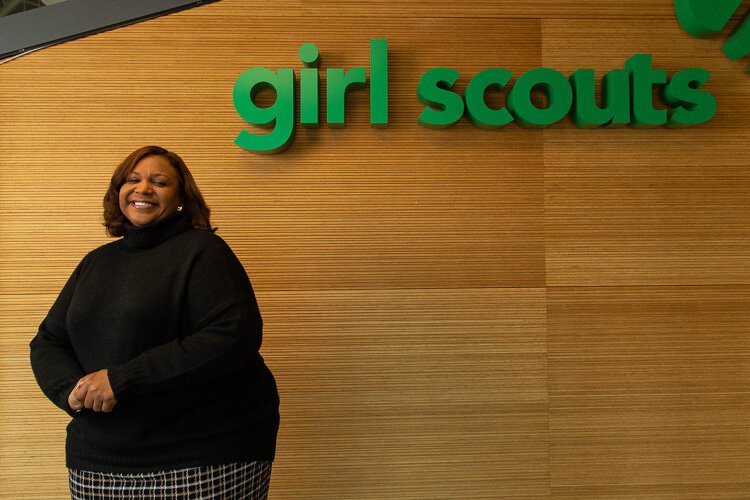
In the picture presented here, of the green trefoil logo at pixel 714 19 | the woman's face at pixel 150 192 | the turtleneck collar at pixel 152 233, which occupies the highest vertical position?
the green trefoil logo at pixel 714 19

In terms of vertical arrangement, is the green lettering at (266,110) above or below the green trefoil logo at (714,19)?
below

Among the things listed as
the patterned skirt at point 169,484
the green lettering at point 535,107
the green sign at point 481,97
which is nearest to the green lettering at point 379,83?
the green sign at point 481,97

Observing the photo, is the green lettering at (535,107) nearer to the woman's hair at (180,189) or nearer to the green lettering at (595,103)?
the green lettering at (595,103)

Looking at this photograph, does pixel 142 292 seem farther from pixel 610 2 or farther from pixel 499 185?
pixel 610 2

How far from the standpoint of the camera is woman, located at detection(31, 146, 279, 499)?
63.7 inches

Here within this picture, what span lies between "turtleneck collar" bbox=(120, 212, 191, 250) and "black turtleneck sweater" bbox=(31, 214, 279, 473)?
0.11ft

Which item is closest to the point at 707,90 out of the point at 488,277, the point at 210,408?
the point at 488,277

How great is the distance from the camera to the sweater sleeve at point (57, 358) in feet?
5.57

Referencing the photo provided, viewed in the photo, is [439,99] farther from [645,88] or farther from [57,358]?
[57,358]

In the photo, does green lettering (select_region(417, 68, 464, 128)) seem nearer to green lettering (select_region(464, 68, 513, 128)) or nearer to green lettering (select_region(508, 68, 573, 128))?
green lettering (select_region(464, 68, 513, 128))

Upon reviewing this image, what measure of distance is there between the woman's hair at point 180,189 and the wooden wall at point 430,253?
36.8 inches

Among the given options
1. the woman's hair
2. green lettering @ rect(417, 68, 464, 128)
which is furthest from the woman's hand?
green lettering @ rect(417, 68, 464, 128)

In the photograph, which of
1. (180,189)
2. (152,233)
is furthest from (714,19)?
(152,233)

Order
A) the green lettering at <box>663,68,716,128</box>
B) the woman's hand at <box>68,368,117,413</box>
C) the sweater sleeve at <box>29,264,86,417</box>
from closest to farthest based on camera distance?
the woman's hand at <box>68,368,117,413</box> < the sweater sleeve at <box>29,264,86,417</box> < the green lettering at <box>663,68,716,128</box>
